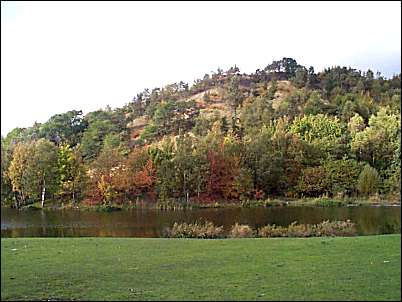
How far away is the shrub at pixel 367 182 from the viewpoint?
171 feet

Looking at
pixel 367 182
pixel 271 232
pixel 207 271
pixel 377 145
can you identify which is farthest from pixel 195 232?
pixel 377 145

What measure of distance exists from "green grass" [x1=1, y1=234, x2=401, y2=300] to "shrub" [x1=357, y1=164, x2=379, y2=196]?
36.7 meters

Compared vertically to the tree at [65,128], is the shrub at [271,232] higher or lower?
lower

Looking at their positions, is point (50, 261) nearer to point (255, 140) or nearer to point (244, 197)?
point (244, 197)

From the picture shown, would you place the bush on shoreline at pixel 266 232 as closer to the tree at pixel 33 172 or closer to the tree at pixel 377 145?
the tree at pixel 33 172

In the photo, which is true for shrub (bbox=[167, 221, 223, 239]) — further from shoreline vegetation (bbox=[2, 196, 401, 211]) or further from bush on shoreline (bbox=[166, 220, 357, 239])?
shoreline vegetation (bbox=[2, 196, 401, 211])

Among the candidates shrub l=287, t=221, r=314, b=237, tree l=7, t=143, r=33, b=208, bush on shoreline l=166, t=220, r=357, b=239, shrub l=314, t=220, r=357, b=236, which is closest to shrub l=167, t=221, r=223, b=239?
bush on shoreline l=166, t=220, r=357, b=239

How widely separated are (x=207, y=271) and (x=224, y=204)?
133 feet

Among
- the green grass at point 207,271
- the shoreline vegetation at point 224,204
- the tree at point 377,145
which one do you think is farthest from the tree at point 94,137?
the green grass at point 207,271

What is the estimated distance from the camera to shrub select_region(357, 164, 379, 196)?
52156 mm

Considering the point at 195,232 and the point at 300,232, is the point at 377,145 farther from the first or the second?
the point at 195,232

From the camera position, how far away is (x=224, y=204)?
52188mm

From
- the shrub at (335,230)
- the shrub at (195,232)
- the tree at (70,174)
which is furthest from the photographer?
the tree at (70,174)

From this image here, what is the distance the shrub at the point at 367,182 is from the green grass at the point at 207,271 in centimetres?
3668
